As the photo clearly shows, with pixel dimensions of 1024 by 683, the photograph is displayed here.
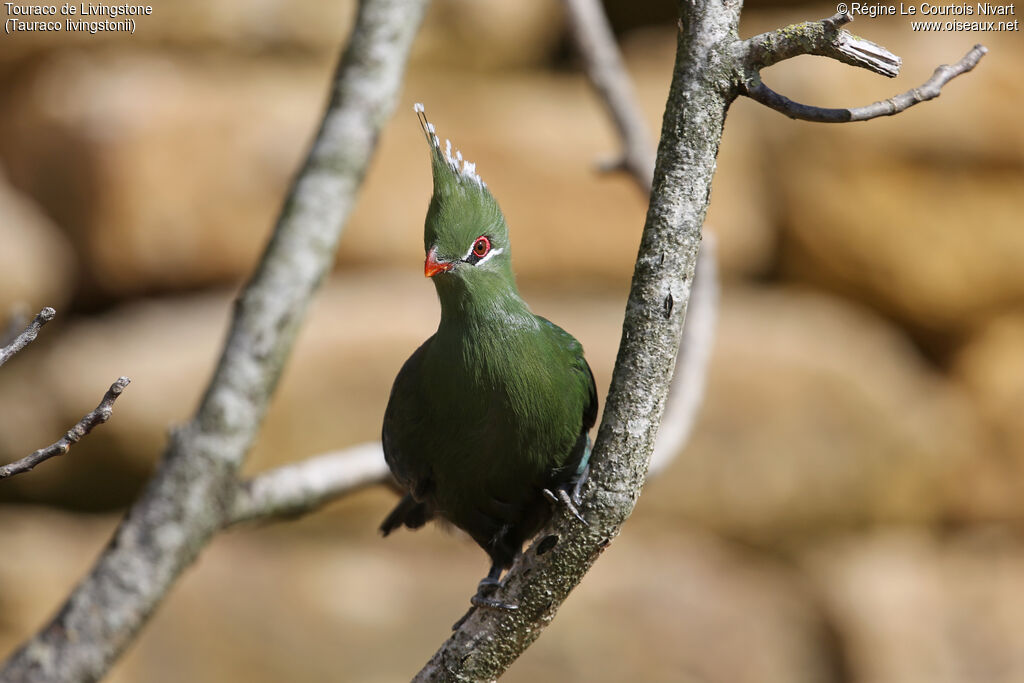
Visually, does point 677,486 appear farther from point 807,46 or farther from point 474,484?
point 807,46

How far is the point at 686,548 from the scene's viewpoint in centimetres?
720

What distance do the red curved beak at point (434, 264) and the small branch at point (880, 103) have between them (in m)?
0.75

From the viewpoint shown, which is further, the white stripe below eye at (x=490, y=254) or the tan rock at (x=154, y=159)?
the tan rock at (x=154, y=159)

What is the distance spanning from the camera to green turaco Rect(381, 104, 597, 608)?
217 cm

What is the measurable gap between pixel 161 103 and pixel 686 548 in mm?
4894

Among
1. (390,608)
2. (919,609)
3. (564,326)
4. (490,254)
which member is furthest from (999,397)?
(490,254)

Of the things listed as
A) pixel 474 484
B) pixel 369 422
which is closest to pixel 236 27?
pixel 369 422

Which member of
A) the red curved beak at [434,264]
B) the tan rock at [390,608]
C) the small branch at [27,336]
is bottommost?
the tan rock at [390,608]

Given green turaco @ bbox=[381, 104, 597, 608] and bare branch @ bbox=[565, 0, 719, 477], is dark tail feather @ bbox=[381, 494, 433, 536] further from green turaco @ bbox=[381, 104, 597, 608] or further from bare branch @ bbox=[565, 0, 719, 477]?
bare branch @ bbox=[565, 0, 719, 477]

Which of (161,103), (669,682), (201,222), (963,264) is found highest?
(963,264)

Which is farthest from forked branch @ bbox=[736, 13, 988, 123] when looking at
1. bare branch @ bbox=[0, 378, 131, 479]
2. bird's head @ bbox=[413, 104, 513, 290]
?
bare branch @ bbox=[0, 378, 131, 479]

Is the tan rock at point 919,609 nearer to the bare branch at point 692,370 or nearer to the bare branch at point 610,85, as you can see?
the bare branch at point 692,370

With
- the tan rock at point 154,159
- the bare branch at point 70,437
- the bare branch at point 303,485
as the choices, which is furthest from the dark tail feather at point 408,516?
the tan rock at point 154,159

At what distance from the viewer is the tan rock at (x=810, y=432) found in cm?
699
